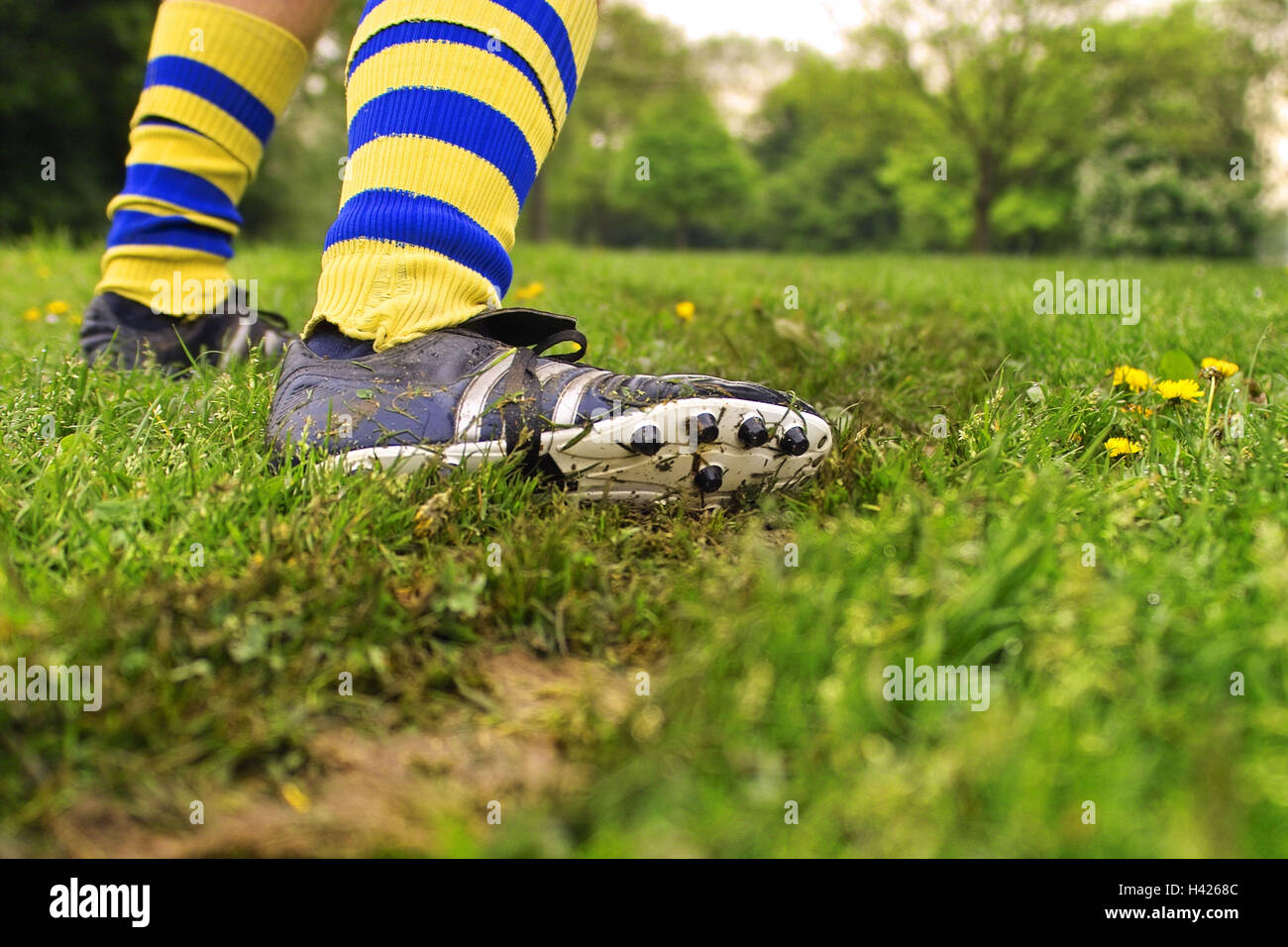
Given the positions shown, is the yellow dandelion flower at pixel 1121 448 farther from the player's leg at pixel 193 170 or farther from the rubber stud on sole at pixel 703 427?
the player's leg at pixel 193 170

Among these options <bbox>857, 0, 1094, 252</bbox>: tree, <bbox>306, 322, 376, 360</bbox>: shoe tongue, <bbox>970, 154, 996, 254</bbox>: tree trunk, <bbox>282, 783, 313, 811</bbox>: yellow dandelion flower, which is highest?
<bbox>857, 0, 1094, 252</bbox>: tree

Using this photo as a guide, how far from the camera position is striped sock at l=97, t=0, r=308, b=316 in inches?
85.7

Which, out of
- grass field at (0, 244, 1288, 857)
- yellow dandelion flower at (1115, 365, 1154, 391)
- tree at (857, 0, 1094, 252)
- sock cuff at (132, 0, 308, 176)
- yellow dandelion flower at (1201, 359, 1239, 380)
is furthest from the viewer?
tree at (857, 0, 1094, 252)

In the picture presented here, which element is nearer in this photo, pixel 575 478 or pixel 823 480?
pixel 575 478

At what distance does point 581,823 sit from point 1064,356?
202 centimetres

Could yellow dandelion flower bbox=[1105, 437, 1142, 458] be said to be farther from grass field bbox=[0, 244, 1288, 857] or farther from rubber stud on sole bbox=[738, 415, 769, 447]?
rubber stud on sole bbox=[738, 415, 769, 447]

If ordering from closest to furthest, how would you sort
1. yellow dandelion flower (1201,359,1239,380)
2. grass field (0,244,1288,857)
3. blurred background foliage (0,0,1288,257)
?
grass field (0,244,1288,857)
yellow dandelion flower (1201,359,1239,380)
blurred background foliage (0,0,1288,257)

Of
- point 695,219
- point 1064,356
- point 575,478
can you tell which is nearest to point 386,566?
point 575,478

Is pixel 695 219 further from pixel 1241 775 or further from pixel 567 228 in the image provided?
pixel 1241 775

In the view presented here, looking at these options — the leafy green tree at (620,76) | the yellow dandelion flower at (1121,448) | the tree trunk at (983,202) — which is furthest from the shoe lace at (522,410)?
the tree trunk at (983,202)

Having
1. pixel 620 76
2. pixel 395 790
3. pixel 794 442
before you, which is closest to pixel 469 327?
pixel 794 442

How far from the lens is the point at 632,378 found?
1.58m

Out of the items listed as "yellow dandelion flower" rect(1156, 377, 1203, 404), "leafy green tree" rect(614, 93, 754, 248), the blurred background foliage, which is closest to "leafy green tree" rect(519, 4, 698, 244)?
the blurred background foliage

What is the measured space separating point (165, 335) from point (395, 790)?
187 cm
